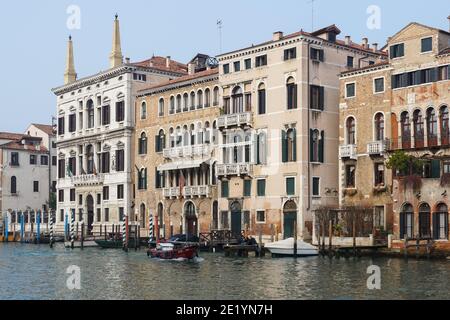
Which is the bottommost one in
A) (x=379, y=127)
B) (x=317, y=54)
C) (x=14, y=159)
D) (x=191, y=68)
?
(x=14, y=159)

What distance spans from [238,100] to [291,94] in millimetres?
4253

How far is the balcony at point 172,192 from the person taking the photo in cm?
5125

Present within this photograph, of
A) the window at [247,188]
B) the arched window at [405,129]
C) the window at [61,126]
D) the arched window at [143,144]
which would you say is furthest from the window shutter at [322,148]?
the window at [61,126]

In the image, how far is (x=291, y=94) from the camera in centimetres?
4478

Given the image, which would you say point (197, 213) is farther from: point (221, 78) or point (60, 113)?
point (60, 113)

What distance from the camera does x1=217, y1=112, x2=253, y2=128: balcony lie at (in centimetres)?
4656

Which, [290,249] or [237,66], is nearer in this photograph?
[290,249]

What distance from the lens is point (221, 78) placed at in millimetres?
48688

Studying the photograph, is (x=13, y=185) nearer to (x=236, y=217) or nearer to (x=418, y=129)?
(x=236, y=217)

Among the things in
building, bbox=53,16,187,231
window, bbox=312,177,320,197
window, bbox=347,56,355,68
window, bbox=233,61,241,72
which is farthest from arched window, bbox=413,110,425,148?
building, bbox=53,16,187,231

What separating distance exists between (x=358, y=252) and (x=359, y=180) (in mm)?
5614

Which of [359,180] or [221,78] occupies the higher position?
[221,78]

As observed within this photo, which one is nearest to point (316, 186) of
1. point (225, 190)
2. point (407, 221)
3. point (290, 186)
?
point (290, 186)
